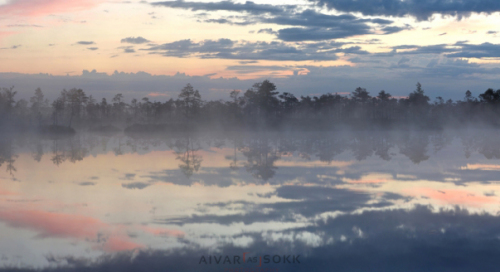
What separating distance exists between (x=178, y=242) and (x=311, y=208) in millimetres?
6047

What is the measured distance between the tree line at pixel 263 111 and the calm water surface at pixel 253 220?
4157 inches

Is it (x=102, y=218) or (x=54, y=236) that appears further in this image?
(x=102, y=218)

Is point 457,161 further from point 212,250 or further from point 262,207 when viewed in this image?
point 212,250

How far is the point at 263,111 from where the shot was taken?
130 m

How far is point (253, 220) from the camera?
13.8 metres

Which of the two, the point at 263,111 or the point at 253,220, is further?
the point at 263,111

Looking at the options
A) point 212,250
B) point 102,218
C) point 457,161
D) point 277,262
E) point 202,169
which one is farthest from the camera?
point 457,161

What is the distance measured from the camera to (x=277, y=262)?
10.2 metres

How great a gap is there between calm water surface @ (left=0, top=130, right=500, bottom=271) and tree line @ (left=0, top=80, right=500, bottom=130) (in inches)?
4157

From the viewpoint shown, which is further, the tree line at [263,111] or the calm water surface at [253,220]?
the tree line at [263,111]

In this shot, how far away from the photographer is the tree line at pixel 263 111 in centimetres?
13188

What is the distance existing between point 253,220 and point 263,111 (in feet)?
384

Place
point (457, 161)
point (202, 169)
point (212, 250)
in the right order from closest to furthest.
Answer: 1. point (212, 250)
2. point (202, 169)
3. point (457, 161)

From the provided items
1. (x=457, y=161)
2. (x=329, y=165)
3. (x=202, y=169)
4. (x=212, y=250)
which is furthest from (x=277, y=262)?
(x=457, y=161)
